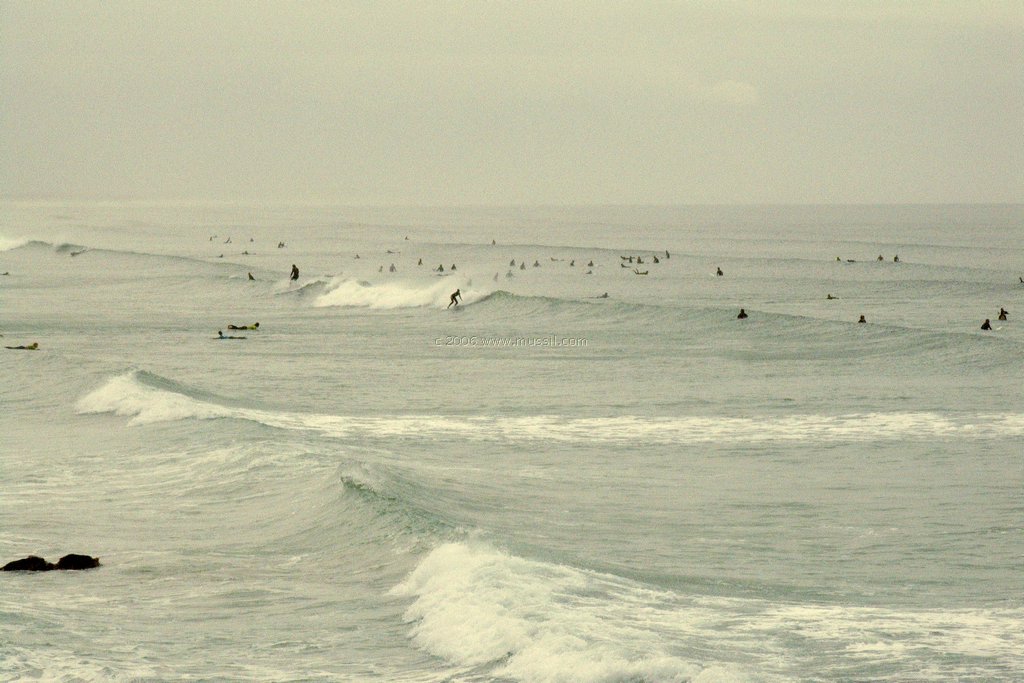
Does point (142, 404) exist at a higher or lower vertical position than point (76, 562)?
higher

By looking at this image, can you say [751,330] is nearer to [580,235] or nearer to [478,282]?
[478,282]

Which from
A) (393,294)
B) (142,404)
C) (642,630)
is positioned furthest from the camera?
(393,294)

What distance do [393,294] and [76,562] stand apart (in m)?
57.6

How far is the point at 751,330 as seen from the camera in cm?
5747

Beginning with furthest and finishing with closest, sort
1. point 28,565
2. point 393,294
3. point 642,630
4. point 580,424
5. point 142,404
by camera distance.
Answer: point 393,294, point 142,404, point 580,424, point 28,565, point 642,630

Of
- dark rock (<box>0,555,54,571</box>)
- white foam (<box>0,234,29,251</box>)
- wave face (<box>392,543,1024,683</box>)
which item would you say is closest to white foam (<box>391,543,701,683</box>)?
wave face (<box>392,543,1024,683</box>)

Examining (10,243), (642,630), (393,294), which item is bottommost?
(642,630)

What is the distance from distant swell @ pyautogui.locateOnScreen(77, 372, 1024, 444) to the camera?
104 feet

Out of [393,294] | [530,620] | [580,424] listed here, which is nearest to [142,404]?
[580,424]

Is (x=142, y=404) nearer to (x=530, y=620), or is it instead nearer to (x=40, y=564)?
(x=40, y=564)

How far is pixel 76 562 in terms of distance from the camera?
19172 millimetres

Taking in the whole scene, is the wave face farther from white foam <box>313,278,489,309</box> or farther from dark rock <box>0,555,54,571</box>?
white foam <box>313,278,489,309</box>

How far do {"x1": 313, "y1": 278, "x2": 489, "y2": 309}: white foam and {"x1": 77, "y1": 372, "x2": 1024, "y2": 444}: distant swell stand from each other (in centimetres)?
3854

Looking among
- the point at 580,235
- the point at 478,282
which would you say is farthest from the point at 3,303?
the point at 580,235
